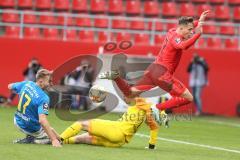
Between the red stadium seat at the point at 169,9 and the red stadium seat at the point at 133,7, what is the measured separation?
101 cm

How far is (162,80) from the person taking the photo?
48.7ft

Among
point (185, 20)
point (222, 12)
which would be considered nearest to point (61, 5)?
point (222, 12)

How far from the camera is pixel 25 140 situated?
12898mm

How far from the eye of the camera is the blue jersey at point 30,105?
12.2 metres

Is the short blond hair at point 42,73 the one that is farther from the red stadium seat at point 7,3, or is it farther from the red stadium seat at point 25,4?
the red stadium seat at point 25,4

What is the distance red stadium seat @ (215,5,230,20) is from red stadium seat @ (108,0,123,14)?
13.0 ft

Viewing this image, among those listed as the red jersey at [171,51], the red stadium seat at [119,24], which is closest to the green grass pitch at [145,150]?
the red jersey at [171,51]

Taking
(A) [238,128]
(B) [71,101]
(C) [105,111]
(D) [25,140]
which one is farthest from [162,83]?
(B) [71,101]

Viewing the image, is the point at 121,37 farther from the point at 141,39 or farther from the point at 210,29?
the point at 210,29

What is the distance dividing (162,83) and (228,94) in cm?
1340

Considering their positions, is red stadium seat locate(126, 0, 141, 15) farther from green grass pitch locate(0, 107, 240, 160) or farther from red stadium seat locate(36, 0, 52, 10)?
green grass pitch locate(0, 107, 240, 160)

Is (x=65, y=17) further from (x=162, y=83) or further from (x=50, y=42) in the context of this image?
(x=162, y=83)

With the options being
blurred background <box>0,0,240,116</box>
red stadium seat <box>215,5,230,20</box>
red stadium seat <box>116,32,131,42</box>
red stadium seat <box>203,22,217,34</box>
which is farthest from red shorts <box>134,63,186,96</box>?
red stadium seat <box>215,5,230,20</box>

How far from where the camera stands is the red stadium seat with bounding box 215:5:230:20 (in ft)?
99.3
